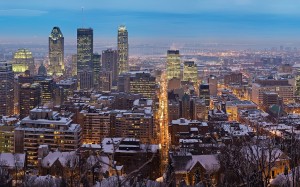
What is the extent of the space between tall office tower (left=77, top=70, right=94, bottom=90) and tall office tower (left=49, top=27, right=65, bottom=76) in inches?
356

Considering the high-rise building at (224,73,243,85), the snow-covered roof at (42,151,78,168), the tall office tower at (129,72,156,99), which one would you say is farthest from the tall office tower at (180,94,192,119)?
the high-rise building at (224,73,243,85)

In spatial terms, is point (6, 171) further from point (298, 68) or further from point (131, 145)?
point (298, 68)

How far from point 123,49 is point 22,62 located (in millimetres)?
9081

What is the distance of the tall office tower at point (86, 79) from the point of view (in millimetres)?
37219

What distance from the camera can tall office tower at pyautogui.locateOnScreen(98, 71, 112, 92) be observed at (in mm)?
37500

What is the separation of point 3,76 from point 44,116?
578 inches

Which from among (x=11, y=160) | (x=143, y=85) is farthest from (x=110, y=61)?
(x=11, y=160)

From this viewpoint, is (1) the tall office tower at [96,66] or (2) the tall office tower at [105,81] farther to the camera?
(1) the tall office tower at [96,66]

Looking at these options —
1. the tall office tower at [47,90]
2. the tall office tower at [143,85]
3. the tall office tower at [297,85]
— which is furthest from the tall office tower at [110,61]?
the tall office tower at [297,85]

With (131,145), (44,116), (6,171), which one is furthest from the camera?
(44,116)

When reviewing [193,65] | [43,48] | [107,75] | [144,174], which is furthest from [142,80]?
[144,174]

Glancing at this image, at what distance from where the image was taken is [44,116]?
16.1m

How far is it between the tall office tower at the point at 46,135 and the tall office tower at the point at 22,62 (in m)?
29.2

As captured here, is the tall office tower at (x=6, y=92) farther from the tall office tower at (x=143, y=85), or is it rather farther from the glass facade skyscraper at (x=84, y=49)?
the glass facade skyscraper at (x=84, y=49)
